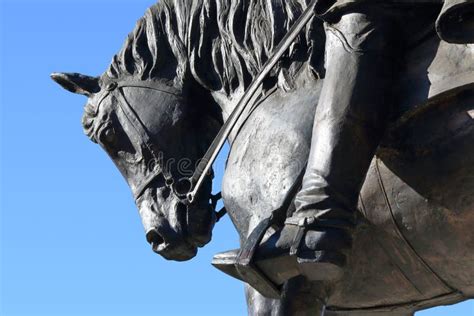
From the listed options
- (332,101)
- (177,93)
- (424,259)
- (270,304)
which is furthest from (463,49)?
(177,93)

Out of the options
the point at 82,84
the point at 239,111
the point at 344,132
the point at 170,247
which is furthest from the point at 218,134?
the point at 82,84

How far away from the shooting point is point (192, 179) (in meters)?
7.11

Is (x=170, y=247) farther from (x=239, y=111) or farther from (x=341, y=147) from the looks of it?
(x=341, y=147)

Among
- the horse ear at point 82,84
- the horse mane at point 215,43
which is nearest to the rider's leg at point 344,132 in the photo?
the horse mane at point 215,43

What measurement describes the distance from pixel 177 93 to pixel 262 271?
164 centimetres

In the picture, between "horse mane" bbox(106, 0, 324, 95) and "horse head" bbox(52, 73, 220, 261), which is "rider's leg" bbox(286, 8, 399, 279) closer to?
"horse mane" bbox(106, 0, 324, 95)

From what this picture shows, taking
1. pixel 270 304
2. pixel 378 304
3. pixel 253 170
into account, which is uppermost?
pixel 253 170

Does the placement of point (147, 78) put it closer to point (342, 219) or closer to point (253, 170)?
point (253, 170)

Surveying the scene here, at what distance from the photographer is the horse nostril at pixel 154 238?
7395 millimetres

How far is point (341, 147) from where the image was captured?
5.82 m

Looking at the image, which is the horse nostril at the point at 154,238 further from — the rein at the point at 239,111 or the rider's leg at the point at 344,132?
the rider's leg at the point at 344,132

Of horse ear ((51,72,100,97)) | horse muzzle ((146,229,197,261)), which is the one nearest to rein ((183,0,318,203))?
horse muzzle ((146,229,197,261))

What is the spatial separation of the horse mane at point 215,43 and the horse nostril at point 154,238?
800 millimetres

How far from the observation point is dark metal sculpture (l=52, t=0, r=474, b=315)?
5.77 metres
